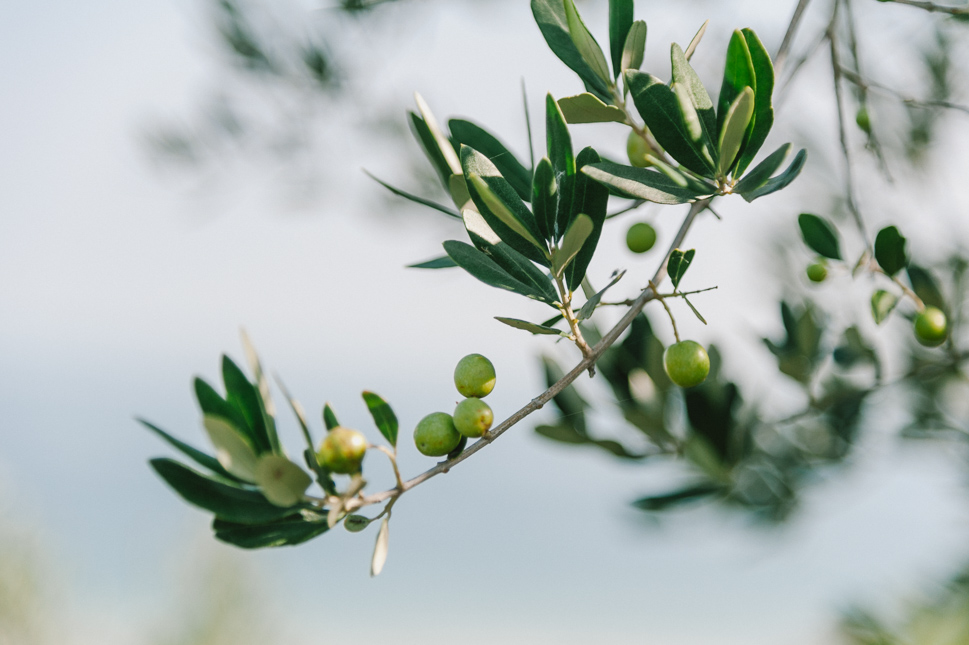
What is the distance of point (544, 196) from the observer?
0.55 m

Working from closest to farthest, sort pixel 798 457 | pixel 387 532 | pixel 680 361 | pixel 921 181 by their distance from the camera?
pixel 387 532
pixel 680 361
pixel 798 457
pixel 921 181

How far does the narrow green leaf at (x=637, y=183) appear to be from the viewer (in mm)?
530

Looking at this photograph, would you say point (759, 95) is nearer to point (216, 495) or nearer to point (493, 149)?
point (493, 149)

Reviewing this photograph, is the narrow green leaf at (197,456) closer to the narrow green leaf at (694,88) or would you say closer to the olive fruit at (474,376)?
the olive fruit at (474,376)

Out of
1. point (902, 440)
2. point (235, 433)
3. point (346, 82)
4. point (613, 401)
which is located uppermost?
point (346, 82)

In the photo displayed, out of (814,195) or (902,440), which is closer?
(902,440)

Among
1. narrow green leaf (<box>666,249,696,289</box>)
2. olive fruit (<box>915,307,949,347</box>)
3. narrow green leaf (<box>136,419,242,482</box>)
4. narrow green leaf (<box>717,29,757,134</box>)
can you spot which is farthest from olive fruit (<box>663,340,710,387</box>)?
olive fruit (<box>915,307,949,347</box>)

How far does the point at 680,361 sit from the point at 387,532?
1.16 feet

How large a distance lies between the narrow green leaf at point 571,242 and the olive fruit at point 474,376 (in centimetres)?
11

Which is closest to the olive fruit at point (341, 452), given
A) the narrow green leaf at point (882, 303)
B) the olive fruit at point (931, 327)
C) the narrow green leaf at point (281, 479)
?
the narrow green leaf at point (281, 479)

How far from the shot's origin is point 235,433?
47 cm

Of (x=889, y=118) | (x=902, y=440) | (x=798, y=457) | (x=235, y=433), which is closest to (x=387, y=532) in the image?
(x=235, y=433)

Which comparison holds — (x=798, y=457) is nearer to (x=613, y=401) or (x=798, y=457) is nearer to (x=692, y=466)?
(x=692, y=466)

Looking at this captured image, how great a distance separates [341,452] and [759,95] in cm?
47
